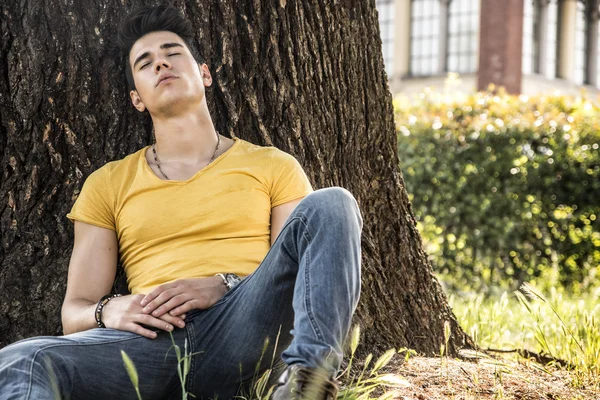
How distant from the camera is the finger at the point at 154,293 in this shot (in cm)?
305

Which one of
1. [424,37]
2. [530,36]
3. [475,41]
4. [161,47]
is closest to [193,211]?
[161,47]

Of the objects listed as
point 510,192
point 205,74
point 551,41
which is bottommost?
point 510,192

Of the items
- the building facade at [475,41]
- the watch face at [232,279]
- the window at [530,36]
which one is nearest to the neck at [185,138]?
the watch face at [232,279]

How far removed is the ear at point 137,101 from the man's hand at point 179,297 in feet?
2.98

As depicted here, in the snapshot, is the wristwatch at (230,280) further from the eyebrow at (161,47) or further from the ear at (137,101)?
the eyebrow at (161,47)

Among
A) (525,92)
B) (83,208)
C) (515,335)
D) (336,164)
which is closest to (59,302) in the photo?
(83,208)

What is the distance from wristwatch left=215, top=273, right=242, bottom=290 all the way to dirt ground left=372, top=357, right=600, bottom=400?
2.51 feet

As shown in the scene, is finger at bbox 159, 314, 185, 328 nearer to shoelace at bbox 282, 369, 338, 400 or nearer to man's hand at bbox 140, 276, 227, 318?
man's hand at bbox 140, 276, 227, 318

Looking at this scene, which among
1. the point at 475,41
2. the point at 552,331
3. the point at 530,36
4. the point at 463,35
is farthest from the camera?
the point at 463,35

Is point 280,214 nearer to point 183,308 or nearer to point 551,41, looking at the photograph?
point 183,308

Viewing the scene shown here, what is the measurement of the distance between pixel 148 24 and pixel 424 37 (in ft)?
68.1

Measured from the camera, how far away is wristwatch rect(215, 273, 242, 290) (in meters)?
3.16

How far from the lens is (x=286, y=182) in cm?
343

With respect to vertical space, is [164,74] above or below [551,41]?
above
